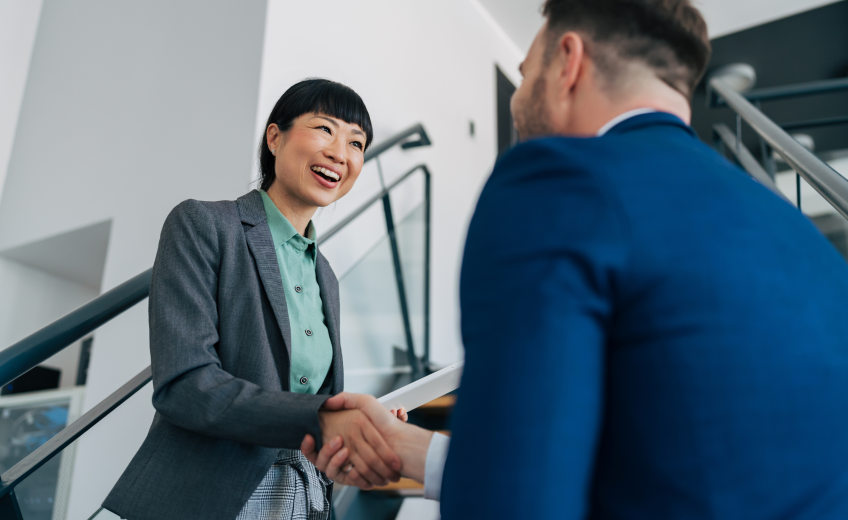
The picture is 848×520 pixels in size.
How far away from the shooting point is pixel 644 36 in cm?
76

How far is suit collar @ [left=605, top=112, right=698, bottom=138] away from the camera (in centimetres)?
67

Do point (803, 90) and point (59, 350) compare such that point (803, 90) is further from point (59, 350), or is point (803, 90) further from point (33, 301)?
point (33, 301)

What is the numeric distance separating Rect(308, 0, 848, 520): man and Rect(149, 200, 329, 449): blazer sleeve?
50cm

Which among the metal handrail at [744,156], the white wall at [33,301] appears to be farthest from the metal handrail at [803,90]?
the white wall at [33,301]

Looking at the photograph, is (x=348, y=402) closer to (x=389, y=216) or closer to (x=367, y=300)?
(x=367, y=300)

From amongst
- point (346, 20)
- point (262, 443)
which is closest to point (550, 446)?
point (262, 443)

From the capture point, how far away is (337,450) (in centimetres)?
95

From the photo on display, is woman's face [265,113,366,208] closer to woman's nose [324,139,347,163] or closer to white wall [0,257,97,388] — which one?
woman's nose [324,139,347,163]

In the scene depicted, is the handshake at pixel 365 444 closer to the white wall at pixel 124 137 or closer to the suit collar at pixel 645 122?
the suit collar at pixel 645 122

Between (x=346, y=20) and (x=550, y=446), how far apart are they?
3.06 metres

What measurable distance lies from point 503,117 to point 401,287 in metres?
3.08

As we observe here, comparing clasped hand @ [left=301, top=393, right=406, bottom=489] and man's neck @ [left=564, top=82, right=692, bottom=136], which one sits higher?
man's neck @ [left=564, top=82, right=692, bottom=136]

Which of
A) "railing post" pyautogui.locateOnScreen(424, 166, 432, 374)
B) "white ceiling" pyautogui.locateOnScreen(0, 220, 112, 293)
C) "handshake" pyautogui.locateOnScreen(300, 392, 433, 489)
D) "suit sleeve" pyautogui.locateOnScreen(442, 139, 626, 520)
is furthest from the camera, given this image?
"railing post" pyautogui.locateOnScreen(424, 166, 432, 374)

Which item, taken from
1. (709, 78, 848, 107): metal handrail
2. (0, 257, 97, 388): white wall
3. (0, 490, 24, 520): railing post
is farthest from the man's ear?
(0, 257, 97, 388): white wall
